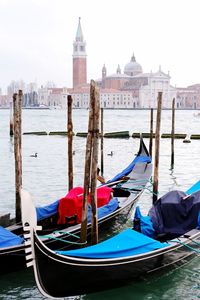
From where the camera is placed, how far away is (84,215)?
423 centimetres

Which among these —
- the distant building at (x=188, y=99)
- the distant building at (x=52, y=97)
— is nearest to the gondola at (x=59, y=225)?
the distant building at (x=52, y=97)

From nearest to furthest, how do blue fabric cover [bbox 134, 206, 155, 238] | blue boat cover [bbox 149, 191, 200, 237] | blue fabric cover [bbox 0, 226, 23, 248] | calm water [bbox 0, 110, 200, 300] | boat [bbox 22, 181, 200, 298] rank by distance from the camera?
1. boat [bbox 22, 181, 200, 298]
2. calm water [bbox 0, 110, 200, 300]
3. blue fabric cover [bbox 0, 226, 23, 248]
4. blue fabric cover [bbox 134, 206, 155, 238]
5. blue boat cover [bbox 149, 191, 200, 237]

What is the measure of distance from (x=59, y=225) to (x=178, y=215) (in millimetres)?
1049

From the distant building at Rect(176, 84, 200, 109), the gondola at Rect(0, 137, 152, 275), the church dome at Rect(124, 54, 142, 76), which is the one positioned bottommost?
the gondola at Rect(0, 137, 152, 275)

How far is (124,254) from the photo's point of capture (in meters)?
3.81

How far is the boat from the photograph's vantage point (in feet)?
11.2

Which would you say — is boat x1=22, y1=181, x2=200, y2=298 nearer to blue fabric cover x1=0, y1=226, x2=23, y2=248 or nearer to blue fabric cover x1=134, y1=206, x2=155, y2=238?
blue fabric cover x1=134, y1=206, x2=155, y2=238

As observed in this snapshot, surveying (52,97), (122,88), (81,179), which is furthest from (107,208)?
(52,97)

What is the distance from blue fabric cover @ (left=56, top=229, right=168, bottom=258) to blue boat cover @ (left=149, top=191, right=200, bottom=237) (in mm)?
607

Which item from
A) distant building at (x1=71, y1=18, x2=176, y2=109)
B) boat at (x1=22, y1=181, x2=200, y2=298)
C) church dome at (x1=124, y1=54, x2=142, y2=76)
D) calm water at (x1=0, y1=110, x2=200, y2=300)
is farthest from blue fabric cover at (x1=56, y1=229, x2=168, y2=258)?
church dome at (x1=124, y1=54, x2=142, y2=76)

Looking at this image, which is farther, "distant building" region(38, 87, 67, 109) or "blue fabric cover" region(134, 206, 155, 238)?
"distant building" region(38, 87, 67, 109)

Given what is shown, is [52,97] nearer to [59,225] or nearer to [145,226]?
[59,225]

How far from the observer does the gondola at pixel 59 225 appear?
13.5ft

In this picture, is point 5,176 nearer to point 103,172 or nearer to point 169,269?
point 103,172
